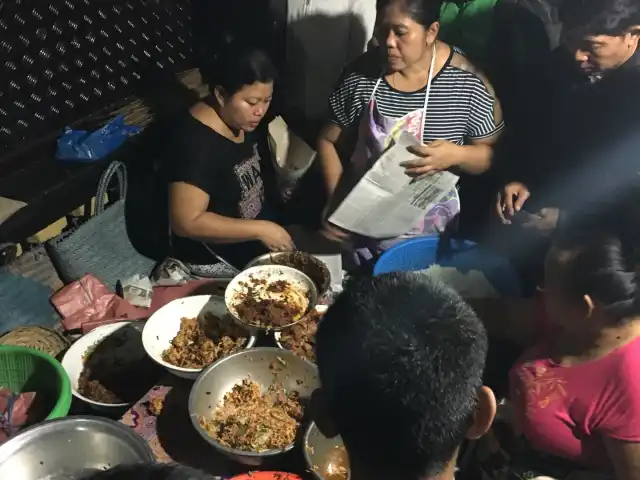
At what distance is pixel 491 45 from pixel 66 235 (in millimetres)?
2149

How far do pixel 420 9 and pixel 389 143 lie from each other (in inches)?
21.1

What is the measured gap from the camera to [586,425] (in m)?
1.68

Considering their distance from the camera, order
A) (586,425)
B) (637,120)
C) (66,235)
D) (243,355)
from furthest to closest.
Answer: (66,235) < (637,120) < (243,355) < (586,425)

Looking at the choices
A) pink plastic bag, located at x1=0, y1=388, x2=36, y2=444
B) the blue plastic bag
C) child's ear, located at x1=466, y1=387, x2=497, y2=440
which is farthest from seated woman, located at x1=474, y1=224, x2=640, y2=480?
the blue plastic bag

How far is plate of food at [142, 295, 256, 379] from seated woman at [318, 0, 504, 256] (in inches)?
34.6

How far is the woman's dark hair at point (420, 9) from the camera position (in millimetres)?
2330

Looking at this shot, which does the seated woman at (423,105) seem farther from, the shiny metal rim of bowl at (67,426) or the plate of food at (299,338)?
the shiny metal rim of bowl at (67,426)

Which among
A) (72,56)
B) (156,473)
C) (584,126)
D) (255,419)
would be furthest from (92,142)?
(156,473)

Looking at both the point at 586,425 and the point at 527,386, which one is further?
the point at 527,386

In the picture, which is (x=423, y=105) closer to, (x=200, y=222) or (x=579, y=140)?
(x=579, y=140)

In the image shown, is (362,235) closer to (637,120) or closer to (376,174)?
(376,174)

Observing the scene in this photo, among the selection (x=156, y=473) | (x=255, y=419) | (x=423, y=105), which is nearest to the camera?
(x=156, y=473)

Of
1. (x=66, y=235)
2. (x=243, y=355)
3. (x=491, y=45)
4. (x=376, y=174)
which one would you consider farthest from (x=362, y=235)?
(x=66, y=235)

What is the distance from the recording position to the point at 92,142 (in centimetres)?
305
